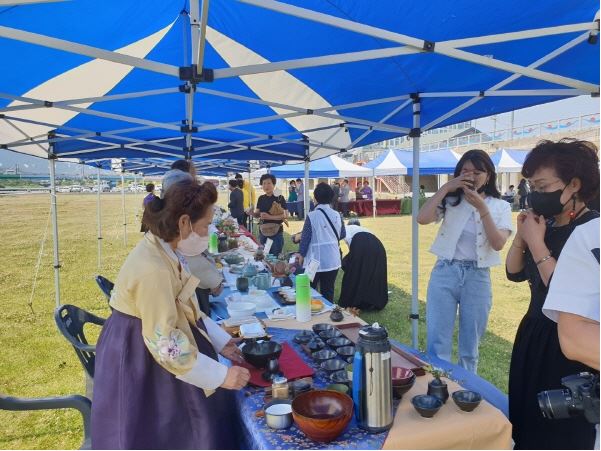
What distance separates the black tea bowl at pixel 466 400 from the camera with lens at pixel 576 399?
24 cm

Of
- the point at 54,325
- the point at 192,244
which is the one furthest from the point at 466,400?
the point at 54,325

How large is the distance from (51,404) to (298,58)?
2.25 metres

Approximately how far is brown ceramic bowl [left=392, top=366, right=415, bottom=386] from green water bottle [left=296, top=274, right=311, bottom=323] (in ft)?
2.36

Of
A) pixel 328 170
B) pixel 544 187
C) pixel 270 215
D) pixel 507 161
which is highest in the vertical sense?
pixel 507 161

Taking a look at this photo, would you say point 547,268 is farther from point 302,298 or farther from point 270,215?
point 270,215

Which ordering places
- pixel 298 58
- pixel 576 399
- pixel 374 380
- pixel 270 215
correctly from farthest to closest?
pixel 270 215, pixel 298 58, pixel 374 380, pixel 576 399

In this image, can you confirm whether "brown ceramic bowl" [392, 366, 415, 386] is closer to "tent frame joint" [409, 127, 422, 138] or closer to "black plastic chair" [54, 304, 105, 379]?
"black plastic chair" [54, 304, 105, 379]

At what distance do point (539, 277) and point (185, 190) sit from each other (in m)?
1.34

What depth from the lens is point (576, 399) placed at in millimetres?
992

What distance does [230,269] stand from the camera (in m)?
3.34

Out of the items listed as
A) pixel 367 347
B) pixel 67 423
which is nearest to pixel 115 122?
pixel 67 423

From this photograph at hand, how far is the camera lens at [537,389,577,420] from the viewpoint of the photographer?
3.29 feet

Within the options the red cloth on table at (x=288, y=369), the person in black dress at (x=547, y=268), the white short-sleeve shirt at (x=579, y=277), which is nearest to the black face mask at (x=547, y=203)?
the person in black dress at (x=547, y=268)

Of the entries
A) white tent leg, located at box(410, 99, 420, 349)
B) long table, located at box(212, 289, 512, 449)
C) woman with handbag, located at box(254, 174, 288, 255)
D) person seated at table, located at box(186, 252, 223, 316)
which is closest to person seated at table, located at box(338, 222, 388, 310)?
white tent leg, located at box(410, 99, 420, 349)
